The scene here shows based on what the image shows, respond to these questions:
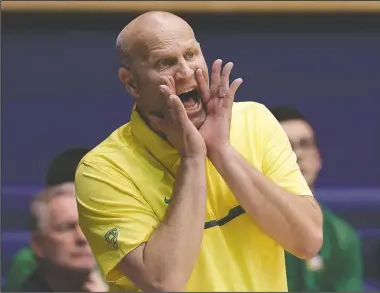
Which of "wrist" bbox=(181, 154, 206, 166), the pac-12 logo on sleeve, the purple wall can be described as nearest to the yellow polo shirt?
the pac-12 logo on sleeve

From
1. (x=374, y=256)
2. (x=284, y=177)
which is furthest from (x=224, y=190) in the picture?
(x=374, y=256)

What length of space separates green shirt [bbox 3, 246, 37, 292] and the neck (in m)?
0.07

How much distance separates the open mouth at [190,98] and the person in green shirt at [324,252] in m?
1.25

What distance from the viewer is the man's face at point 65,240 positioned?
3.20 metres

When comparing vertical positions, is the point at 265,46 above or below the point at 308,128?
above

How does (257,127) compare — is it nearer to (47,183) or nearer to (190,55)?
(190,55)

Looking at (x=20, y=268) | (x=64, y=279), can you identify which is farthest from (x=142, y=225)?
(x=20, y=268)

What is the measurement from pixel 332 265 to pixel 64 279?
0.84m

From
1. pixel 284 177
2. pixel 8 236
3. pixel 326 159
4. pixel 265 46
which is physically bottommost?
pixel 8 236

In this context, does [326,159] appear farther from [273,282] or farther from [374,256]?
[273,282]

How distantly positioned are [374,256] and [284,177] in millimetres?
1339

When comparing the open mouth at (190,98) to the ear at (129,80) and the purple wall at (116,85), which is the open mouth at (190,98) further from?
the purple wall at (116,85)

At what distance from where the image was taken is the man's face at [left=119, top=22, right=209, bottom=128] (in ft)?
6.47

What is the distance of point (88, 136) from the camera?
341cm
